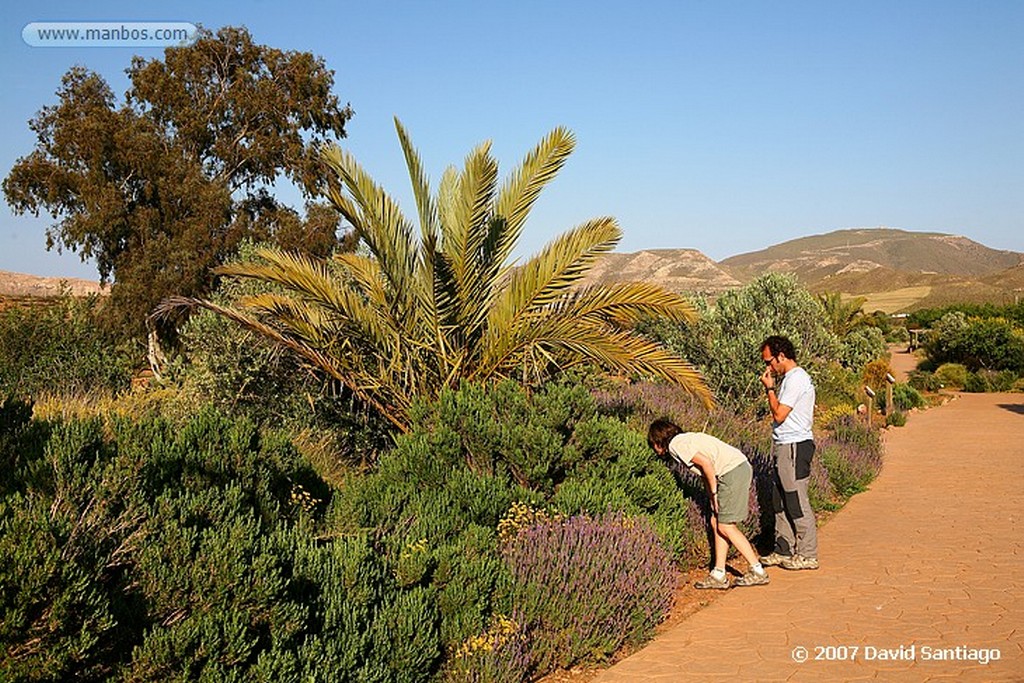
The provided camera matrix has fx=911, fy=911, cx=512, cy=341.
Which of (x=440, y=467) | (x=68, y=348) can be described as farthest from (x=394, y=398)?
(x=68, y=348)

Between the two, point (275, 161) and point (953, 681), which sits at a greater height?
point (275, 161)

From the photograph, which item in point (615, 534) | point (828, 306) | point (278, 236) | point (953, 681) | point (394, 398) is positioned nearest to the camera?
point (953, 681)

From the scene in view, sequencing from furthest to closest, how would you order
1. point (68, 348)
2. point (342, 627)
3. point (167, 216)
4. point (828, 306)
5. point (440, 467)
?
1. point (828, 306)
2. point (167, 216)
3. point (68, 348)
4. point (440, 467)
5. point (342, 627)

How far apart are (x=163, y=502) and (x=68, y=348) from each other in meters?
13.8

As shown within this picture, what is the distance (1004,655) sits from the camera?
17.7 feet

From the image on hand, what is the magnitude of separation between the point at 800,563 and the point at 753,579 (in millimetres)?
712

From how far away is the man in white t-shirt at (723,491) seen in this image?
7.15m

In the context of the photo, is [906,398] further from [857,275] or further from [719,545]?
[857,275]

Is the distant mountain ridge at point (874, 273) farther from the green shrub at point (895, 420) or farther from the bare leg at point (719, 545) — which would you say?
the bare leg at point (719, 545)

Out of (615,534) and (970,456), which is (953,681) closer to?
(615,534)

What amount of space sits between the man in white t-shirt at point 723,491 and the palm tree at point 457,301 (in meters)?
1.59

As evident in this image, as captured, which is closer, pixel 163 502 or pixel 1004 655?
pixel 163 502

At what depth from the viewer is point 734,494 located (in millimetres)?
7141

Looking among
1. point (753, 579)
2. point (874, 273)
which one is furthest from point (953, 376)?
point (874, 273)
